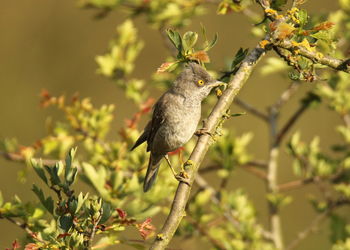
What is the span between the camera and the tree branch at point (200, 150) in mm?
2158

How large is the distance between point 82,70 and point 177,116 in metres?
5.43

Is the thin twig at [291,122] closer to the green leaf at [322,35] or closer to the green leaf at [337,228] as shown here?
the green leaf at [337,228]

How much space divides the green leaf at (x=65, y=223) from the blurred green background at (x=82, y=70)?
613 centimetres

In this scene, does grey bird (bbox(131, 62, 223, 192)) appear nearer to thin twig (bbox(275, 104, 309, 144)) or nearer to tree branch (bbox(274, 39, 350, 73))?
thin twig (bbox(275, 104, 309, 144))

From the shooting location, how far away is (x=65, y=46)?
9219 mm

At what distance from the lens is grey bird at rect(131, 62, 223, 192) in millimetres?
3656

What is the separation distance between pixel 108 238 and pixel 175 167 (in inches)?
54.0

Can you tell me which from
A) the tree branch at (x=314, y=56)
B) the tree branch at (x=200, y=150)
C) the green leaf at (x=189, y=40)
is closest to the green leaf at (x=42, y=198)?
the tree branch at (x=200, y=150)

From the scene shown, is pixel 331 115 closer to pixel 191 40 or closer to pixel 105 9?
pixel 105 9

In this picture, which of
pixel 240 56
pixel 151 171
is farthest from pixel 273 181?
pixel 240 56

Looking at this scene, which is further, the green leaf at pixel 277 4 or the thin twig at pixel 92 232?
the green leaf at pixel 277 4

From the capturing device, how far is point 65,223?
213 cm

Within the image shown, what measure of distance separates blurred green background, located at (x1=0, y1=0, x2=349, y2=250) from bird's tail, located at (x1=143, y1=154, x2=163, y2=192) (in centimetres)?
442

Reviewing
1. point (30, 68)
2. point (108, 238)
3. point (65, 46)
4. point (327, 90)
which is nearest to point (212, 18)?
point (65, 46)
